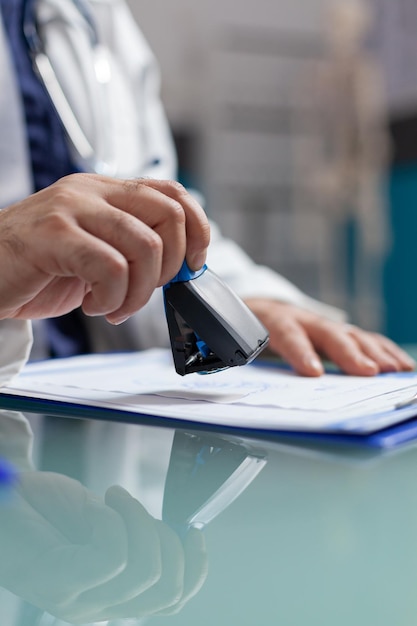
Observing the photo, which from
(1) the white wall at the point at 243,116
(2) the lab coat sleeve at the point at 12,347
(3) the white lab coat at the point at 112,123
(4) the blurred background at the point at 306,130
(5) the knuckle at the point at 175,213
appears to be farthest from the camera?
(1) the white wall at the point at 243,116

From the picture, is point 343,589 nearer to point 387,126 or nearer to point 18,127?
point 18,127

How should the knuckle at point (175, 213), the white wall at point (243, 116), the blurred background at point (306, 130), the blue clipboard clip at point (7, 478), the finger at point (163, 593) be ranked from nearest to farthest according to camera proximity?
the finger at point (163, 593)
the blue clipboard clip at point (7, 478)
the knuckle at point (175, 213)
the blurred background at point (306, 130)
the white wall at point (243, 116)

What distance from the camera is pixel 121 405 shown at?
1.51 feet

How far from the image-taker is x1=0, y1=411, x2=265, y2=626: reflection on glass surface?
0.21 meters

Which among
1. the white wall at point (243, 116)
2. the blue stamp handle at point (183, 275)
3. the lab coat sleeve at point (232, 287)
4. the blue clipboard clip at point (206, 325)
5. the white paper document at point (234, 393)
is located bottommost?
the white wall at point (243, 116)

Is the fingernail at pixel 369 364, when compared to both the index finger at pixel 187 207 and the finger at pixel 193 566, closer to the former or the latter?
the index finger at pixel 187 207

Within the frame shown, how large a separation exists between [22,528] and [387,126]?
10.3 ft

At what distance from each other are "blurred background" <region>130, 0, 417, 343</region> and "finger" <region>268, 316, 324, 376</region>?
2470mm

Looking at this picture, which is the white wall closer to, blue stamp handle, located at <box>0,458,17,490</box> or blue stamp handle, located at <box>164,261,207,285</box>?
blue stamp handle, located at <box>164,261,207,285</box>

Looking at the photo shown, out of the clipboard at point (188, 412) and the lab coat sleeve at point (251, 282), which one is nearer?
the clipboard at point (188, 412)

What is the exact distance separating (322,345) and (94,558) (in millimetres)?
462

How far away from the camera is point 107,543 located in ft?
0.82

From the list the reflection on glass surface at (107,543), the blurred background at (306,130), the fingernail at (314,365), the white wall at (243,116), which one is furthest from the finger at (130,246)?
the white wall at (243,116)

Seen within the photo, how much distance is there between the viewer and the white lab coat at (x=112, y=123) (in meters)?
0.82
